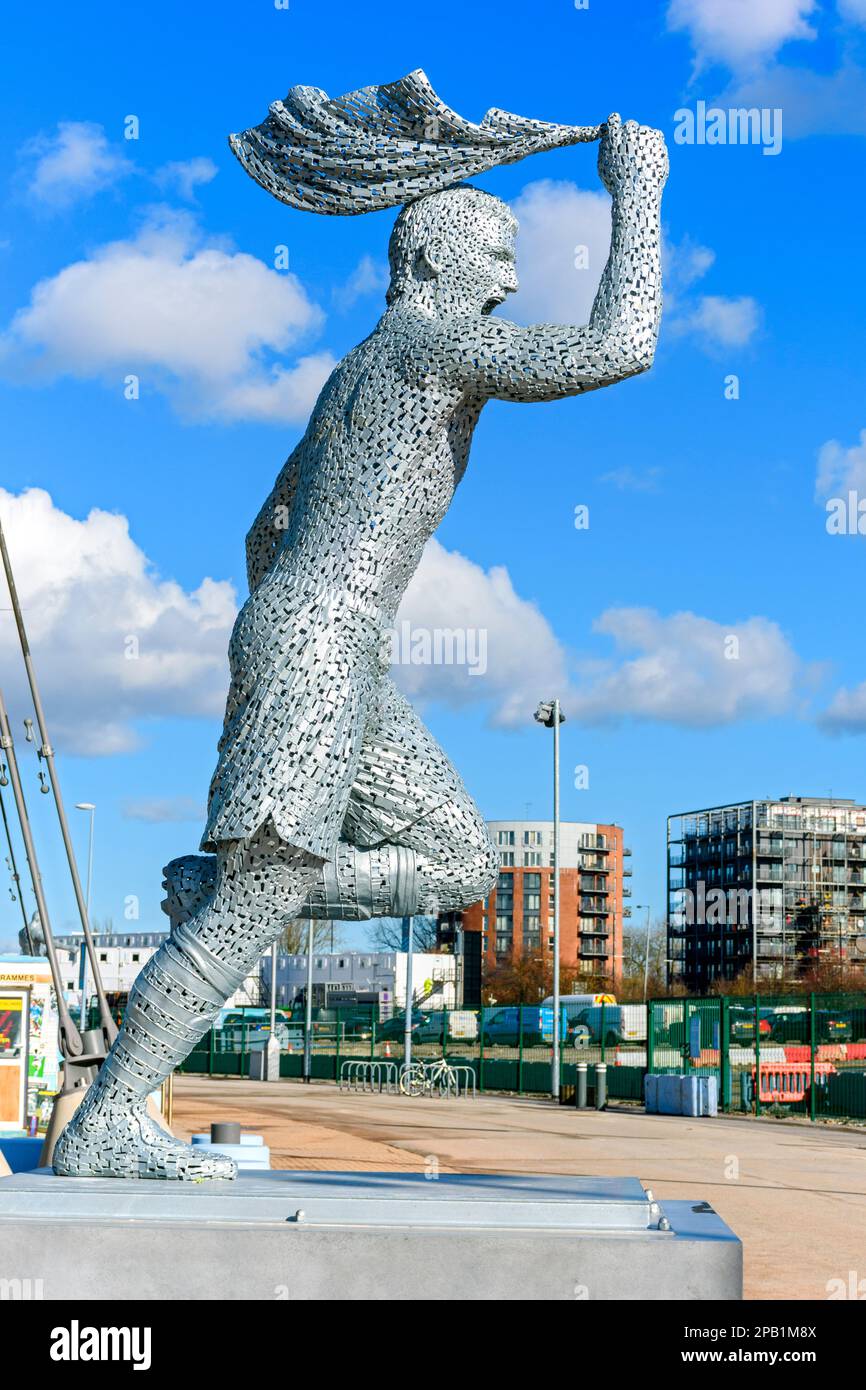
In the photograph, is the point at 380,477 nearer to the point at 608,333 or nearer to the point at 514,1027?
the point at 608,333

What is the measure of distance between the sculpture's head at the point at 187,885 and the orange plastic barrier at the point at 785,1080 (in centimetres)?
2011

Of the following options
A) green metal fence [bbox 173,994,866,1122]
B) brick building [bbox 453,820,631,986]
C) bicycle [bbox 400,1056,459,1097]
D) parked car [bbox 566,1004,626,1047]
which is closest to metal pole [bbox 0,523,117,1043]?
green metal fence [bbox 173,994,866,1122]

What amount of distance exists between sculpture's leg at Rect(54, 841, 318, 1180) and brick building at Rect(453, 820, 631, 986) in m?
97.1

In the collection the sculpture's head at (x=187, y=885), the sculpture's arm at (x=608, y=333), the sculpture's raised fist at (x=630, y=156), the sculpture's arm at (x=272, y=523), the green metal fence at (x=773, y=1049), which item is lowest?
the green metal fence at (x=773, y=1049)

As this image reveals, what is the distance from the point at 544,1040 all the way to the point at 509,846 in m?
70.1

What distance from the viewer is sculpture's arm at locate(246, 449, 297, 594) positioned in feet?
18.4

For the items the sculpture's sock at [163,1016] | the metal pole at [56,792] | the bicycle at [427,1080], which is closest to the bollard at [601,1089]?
the bicycle at [427,1080]

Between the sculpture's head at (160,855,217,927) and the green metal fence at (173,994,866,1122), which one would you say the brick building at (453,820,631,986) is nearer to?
the green metal fence at (173,994,866,1122)

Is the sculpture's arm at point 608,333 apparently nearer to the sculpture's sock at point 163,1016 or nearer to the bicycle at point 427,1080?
the sculpture's sock at point 163,1016

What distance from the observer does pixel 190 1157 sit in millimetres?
5051

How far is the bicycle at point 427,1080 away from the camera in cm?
2947

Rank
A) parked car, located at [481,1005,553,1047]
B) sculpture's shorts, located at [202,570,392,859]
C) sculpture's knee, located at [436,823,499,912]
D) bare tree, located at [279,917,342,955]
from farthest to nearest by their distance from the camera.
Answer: bare tree, located at [279,917,342,955], parked car, located at [481,1005,553,1047], sculpture's knee, located at [436,823,499,912], sculpture's shorts, located at [202,570,392,859]

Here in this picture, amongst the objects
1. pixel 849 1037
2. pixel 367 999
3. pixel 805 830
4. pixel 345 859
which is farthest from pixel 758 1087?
pixel 805 830
